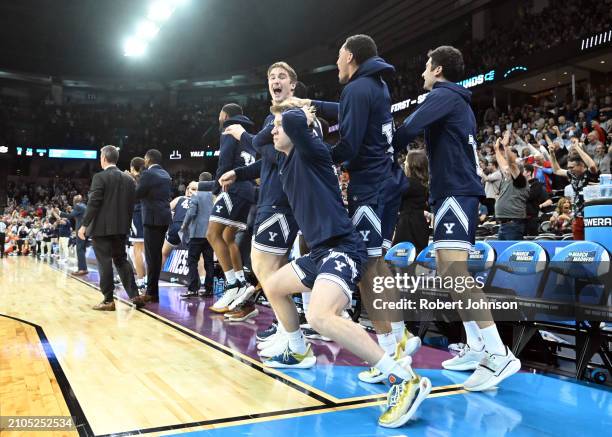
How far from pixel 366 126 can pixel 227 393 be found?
62.6 inches

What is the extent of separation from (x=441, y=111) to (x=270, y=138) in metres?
1.02

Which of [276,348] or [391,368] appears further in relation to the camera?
[276,348]

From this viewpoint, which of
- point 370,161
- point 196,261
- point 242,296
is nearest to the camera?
point 370,161

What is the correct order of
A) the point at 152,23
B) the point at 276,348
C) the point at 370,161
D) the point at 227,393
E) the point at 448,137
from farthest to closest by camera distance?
A: the point at 152,23
the point at 276,348
the point at 448,137
the point at 370,161
the point at 227,393

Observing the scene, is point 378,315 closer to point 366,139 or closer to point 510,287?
point 366,139

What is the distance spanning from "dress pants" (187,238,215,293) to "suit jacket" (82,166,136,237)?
1.39 m

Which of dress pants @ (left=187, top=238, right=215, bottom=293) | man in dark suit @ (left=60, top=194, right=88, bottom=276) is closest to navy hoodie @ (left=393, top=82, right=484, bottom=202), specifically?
dress pants @ (left=187, top=238, right=215, bottom=293)

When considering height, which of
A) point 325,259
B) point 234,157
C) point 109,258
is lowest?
point 109,258

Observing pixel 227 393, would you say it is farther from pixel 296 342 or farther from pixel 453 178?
pixel 453 178

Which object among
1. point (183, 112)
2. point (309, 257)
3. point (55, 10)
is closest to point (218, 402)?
point (309, 257)

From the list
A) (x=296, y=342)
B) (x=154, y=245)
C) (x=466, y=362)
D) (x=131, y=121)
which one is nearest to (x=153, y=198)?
(x=154, y=245)

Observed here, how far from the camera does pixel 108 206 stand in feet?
17.9

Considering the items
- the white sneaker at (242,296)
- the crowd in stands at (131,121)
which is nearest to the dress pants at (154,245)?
the white sneaker at (242,296)

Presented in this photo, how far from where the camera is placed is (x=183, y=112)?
2934 centimetres
